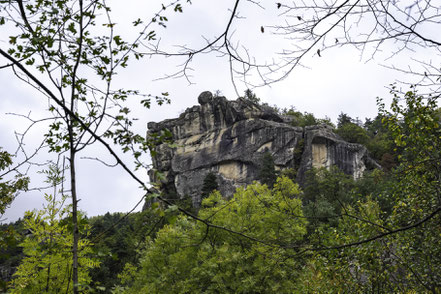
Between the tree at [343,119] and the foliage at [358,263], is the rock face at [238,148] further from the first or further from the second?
the foliage at [358,263]

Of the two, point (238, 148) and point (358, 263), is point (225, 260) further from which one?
point (238, 148)

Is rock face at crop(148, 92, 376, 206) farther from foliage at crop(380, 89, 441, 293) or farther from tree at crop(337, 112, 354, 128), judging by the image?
foliage at crop(380, 89, 441, 293)

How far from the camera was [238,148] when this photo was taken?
48.8 meters

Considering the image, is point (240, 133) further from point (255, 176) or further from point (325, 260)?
point (325, 260)

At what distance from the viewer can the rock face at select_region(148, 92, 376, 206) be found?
147 ft

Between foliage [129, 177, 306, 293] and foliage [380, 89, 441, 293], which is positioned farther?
foliage [129, 177, 306, 293]

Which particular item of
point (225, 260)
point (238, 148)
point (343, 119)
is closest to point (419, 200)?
point (225, 260)

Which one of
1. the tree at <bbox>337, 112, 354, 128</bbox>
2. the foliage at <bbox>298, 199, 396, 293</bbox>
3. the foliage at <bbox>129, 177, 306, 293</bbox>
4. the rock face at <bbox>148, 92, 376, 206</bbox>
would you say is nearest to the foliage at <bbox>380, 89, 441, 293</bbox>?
the foliage at <bbox>298, 199, 396, 293</bbox>

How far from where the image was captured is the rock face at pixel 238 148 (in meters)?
44.9

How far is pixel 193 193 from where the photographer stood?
4938 cm

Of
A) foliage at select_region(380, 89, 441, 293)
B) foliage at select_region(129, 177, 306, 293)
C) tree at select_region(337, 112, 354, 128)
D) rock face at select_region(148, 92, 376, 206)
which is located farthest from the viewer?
tree at select_region(337, 112, 354, 128)

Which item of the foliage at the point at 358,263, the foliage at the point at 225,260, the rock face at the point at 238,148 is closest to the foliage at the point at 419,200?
the foliage at the point at 358,263

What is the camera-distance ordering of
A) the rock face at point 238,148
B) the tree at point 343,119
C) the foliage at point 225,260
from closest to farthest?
the foliage at point 225,260 < the rock face at point 238,148 < the tree at point 343,119

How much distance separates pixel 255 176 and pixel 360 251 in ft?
134
